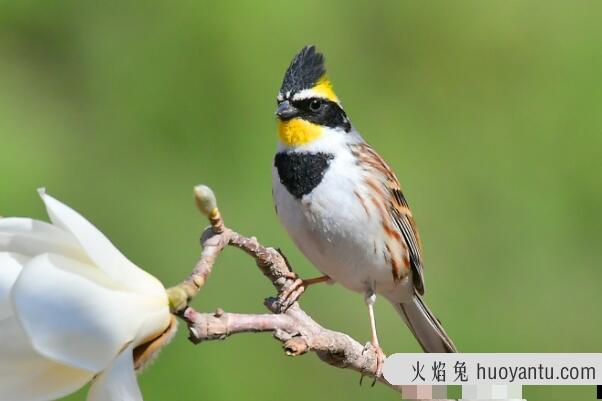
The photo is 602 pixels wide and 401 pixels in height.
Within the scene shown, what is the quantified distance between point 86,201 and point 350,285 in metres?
0.91

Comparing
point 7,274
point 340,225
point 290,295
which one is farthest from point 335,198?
point 7,274

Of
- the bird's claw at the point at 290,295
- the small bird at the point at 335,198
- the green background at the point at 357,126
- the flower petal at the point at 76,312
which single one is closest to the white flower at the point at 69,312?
the flower petal at the point at 76,312

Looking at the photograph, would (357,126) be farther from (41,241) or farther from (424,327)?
(41,241)

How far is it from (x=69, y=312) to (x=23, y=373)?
0.05 m

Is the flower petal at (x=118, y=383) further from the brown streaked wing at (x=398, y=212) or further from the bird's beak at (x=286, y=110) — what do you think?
the brown streaked wing at (x=398, y=212)

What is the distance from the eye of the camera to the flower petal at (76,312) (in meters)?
0.53

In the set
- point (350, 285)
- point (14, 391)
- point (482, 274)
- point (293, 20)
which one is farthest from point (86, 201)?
point (14, 391)

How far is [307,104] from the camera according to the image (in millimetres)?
1246

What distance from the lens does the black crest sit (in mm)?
1193

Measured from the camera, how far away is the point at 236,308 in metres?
1.88

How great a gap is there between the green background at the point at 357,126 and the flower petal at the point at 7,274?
1.31 m

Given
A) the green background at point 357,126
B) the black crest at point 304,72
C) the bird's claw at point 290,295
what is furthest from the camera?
the green background at point 357,126

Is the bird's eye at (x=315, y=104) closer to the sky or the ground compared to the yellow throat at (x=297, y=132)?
closer to the sky

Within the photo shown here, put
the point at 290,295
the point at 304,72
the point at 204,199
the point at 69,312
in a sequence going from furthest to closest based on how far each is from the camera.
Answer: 1. the point at 304,72
2. the point at 290,295
3. the point at 204,199
4. the point at 69,312
